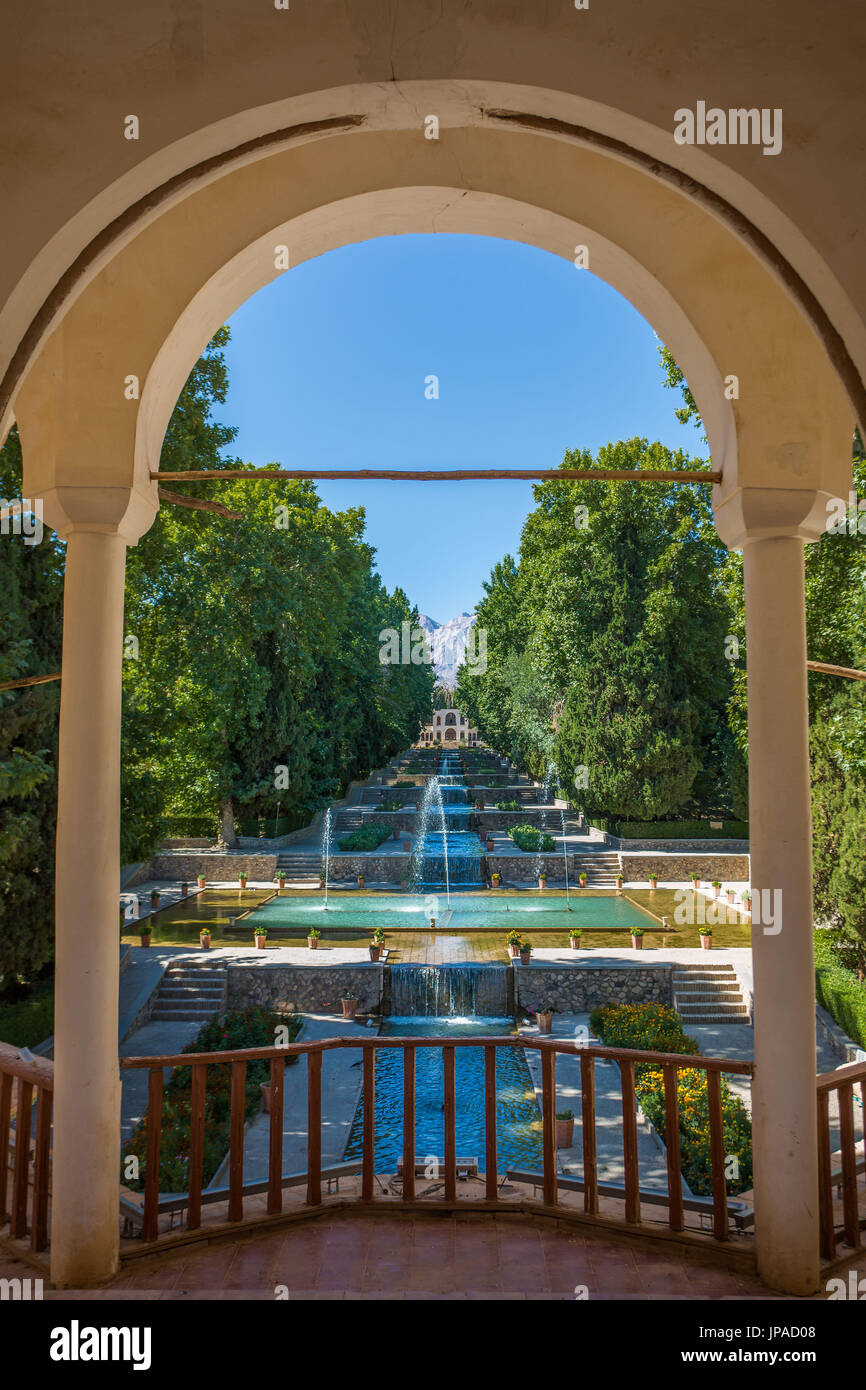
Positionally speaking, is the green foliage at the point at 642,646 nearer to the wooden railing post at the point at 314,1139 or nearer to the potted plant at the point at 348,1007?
the potted plant at the point at 348,1007

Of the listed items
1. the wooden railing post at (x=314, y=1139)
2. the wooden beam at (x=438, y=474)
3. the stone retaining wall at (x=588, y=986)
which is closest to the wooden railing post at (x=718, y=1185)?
the wooden railing post at (x=314, y=1139)

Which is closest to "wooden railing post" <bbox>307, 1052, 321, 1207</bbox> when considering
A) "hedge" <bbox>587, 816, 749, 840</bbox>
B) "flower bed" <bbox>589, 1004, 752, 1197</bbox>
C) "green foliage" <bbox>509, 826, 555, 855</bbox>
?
"flower bed" <bbox>589, 1004, 752, 1197</bbox>

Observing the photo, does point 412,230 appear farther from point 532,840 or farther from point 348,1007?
point 532,840

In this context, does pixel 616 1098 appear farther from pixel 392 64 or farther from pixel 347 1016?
pixel 392 64

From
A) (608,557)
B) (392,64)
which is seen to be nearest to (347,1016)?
(392,64)

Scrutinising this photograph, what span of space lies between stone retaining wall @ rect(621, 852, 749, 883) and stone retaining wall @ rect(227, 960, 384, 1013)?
10.0m

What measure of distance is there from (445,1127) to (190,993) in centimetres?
963

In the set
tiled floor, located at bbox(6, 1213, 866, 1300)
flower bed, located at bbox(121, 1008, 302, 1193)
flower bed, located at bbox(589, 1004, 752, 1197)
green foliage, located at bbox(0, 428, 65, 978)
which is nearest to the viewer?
tiled floor, located at bbox(6, 1213, 866, 1300)

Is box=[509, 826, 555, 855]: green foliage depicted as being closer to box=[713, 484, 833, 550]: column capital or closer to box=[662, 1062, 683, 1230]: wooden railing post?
box=[662, 1062, 683, 1230]: wooden railing post

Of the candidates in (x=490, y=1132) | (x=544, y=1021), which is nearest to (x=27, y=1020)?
(x=544, y=1021)

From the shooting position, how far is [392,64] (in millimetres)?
2385

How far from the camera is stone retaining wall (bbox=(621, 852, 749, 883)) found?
67.1 feet

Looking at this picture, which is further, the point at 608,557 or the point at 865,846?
the point at 608,557
